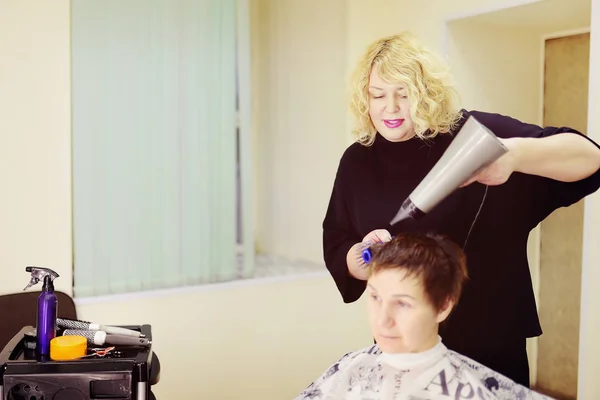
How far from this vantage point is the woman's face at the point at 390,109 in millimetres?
1415

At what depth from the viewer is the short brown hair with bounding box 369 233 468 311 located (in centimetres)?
126

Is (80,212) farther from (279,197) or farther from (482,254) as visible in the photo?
(482,254)

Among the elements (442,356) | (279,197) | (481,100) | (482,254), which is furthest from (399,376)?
(279,197)

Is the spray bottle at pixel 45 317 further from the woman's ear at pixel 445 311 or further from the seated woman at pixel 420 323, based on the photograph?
the woman's ear at pixel 445 311

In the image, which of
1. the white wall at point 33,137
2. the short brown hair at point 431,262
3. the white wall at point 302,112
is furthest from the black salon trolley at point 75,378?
the white wall at point 302,112

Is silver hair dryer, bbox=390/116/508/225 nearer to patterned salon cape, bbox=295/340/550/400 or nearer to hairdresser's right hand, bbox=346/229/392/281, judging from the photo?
hairdresser's right hand, bbox=346/229/392/281

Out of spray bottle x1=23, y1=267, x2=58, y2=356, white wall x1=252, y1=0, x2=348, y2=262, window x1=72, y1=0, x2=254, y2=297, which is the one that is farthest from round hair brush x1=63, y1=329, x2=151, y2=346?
white wall x1=252, y1=0, x2=348, y2=262

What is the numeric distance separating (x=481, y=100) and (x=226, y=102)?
0.95 meters

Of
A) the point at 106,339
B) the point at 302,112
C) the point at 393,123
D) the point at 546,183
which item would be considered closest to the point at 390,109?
the point at 393,123

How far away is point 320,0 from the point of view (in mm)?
2840

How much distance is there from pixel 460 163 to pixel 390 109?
0.26m

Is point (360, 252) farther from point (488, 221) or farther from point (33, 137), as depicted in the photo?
point (33, 137)

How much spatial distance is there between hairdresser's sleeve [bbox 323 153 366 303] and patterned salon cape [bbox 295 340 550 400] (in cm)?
23

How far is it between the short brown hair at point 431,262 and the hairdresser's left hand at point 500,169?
5.1 inches
